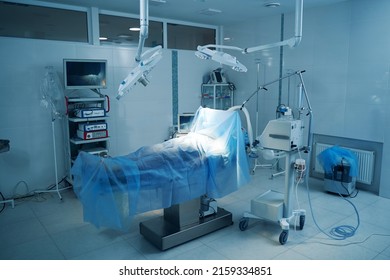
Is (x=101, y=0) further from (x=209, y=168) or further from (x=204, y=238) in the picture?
(x=204, y=238)

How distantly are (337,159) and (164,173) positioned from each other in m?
2.67

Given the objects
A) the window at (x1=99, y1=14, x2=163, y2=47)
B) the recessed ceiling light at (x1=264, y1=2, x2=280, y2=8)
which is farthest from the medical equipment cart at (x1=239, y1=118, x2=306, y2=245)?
the window at (x1=99, y1=14, x2=163, y2=47)

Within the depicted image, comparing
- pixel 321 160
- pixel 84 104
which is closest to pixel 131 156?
pixel 84 104

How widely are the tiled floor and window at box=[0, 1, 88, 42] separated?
7.31ft

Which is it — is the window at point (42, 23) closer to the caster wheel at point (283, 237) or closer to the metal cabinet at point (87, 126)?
the metal cabinet at point (87, 126)

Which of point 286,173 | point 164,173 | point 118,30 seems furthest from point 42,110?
point 286,173

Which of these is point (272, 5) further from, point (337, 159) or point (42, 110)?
point (42, 110)

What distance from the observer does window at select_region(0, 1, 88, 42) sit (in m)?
4.03

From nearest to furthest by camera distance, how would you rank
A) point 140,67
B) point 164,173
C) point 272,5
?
point 140,67, point 164,173, point 272,5

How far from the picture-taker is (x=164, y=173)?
272 cm

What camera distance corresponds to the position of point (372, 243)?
301cm

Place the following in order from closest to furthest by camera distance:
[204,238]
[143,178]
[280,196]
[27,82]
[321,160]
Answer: [143,178] < [204,238] < [280,196] < [27,82] < [321,160]

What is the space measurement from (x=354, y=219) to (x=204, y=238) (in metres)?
1.73

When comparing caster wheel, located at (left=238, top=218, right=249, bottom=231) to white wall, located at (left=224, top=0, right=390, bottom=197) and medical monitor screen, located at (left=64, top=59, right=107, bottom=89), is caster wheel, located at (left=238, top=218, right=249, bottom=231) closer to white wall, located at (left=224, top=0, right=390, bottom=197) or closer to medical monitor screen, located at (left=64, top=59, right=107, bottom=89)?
white wall, located at (left=224, top=0, right=390, bottom=197)
